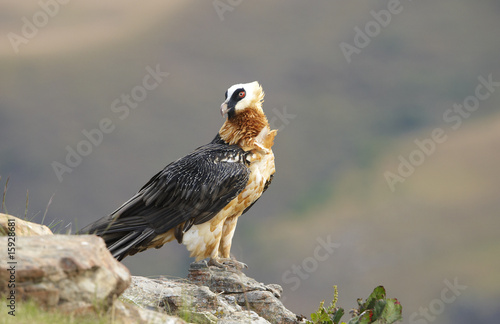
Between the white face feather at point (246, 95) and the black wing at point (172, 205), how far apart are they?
1090mm

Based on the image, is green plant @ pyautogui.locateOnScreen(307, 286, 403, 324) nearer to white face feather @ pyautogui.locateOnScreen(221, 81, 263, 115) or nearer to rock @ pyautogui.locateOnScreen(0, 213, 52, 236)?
white face feather @ pyautogui.locateOnScreen(221, 81, 263, 115)

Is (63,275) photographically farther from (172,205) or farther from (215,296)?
(172,205)

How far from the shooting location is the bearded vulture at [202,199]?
9219 mm

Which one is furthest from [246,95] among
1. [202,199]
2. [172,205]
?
[172,205]

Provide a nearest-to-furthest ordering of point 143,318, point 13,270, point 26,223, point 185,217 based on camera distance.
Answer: point 13,270 < point 143,318 < point 26,223 < point 185,217

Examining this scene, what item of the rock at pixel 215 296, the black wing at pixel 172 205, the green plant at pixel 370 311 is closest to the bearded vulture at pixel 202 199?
the black wing at pixel 172 205

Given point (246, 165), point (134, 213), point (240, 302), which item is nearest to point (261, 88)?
point (246, 165)

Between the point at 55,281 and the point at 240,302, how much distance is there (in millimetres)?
4236

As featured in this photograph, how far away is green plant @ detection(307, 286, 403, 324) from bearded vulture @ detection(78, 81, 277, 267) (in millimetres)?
1864

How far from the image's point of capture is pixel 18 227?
7781 millimetres

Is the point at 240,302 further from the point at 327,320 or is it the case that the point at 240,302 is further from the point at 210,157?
the point at 210,157

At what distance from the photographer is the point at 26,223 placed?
8.09m

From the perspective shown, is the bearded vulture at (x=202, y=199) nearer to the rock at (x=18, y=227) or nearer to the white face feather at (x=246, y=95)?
the white face feather at (x=246, y=95)

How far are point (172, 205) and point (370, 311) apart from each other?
356cm
